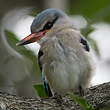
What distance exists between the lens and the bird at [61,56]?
404cm

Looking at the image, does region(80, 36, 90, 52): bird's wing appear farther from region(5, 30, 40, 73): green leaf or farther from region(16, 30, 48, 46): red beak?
region(5, 30, 40, 73): green leaf

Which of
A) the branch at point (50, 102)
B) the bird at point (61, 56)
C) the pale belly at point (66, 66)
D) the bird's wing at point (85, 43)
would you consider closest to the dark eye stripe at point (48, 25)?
the bird at point (61, 56)

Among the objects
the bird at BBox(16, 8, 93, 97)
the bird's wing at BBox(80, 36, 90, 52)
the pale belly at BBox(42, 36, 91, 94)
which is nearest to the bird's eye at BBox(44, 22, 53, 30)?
the bird at BBox(16, 8, 93, 97)

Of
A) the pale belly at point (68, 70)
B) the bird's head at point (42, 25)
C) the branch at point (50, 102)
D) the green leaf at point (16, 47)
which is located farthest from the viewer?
the bird's head at point (42, 25)

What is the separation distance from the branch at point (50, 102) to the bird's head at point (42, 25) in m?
0.87

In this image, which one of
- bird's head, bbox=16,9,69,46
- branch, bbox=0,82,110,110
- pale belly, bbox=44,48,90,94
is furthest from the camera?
bird's head, bbox=16,9,69,46

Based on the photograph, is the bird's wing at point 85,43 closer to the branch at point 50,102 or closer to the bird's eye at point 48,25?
the bird's eye at point 48,25

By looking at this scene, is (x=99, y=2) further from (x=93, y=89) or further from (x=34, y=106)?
(x=34, y=106)

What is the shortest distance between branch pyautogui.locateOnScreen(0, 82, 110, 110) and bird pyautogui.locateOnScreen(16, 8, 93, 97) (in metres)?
0.42

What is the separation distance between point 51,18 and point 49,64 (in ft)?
2.46

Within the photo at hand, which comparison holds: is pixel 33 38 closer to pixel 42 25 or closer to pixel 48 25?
pixel 42 25

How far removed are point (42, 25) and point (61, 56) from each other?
21.0 inches

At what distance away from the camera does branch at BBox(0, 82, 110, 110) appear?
136 inches

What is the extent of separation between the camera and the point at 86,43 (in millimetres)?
4254
